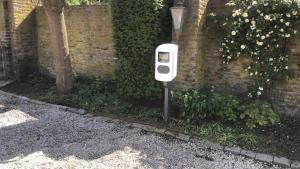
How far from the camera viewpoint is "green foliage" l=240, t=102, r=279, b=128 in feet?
15.3

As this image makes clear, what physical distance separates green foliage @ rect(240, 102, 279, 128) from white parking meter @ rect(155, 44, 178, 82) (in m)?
1.32

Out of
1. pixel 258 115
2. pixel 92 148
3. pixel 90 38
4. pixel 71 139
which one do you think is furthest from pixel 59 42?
pixel 258 115

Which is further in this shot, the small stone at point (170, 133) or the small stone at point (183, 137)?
the small stone at point (170, 133)

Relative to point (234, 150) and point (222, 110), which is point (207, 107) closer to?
point (222, 110)

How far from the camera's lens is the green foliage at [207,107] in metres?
4.90

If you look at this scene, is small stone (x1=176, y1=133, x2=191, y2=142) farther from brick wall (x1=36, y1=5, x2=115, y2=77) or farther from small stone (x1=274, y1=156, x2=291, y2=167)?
brick wall (x1=36, y1=5, x2=115, y2=77)

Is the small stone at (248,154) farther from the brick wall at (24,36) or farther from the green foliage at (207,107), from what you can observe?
the brick wall at (24,36)

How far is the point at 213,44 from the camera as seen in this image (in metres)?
5.45

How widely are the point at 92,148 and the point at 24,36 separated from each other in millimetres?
5187

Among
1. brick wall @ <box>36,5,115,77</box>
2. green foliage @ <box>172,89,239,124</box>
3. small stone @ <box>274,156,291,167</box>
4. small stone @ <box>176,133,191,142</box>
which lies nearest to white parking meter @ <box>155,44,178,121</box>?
green foliage @ <box>172,89,239,124</box>

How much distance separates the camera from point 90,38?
7355 millimetres

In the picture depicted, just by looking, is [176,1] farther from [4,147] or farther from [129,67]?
[4,147]

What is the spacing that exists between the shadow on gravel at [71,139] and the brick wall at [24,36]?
2.83m

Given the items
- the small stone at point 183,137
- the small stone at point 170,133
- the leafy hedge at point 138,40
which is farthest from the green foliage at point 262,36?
the small stone at point 170,133
